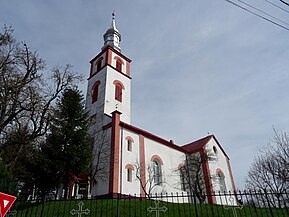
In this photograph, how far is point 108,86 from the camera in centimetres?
2670

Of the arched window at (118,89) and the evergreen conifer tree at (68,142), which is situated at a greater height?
the arched window at (118,89)

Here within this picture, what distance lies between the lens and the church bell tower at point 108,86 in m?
25.2

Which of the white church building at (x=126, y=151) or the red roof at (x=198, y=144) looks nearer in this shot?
the white church building at (x=126, y=151)

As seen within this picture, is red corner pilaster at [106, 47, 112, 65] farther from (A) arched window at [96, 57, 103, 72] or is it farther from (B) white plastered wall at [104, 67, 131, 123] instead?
(A) arched window at [96, 57, 103, 72]

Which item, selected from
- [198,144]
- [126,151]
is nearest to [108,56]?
[126,151]

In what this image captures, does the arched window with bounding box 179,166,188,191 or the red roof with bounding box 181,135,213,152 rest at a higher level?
the red roof with bounding box 181,135,213,152

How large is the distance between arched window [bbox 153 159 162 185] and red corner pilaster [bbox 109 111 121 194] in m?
5.04

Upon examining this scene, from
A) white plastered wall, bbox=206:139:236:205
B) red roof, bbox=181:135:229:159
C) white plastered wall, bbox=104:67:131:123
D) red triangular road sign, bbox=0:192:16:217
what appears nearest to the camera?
red triangular road sign, bbox=0:192:16:217

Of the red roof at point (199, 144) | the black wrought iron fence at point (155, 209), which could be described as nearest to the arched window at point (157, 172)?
the red roof at point (199, 144)

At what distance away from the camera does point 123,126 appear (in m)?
22.0

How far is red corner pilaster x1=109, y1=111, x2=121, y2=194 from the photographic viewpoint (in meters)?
18.5

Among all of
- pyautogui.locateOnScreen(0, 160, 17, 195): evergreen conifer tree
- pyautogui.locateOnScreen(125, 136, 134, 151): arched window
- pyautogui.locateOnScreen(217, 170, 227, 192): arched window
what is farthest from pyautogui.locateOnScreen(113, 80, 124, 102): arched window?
pyautogui.locateOnScreen(0, 160, 17, 195): evergreen conifer tree

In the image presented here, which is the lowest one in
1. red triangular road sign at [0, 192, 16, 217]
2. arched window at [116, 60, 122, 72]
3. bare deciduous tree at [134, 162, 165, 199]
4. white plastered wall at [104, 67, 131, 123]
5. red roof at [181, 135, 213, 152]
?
red triangular road sign at [0, 192, 16, 217]

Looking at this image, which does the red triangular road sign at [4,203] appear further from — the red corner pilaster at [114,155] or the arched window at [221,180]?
the arched window at [221,180]
